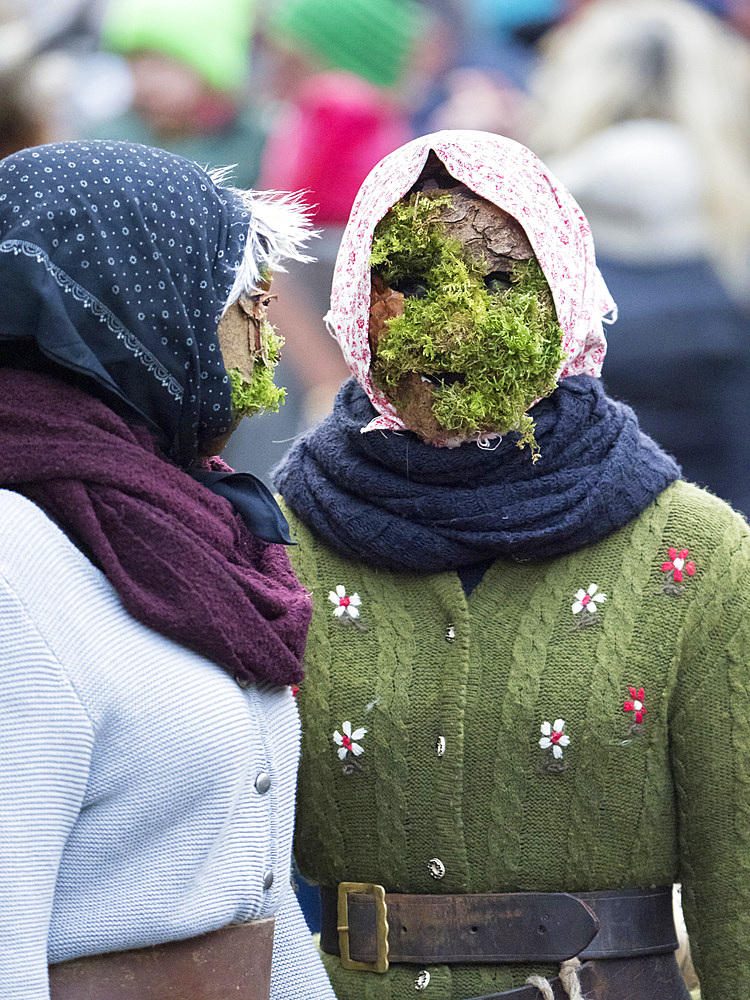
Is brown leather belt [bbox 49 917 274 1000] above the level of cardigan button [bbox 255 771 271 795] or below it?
below

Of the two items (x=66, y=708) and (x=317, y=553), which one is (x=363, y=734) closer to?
(x=317, y=553)

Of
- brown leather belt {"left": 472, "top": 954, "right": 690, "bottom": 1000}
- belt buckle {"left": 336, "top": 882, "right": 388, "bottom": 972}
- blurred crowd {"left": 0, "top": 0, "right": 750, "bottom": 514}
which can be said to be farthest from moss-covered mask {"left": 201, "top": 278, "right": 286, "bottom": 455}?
blurred crowd {"left": 0, "top": 0, "right": 750, "bottom": 514}

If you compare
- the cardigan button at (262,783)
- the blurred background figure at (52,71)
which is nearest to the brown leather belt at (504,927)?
the cardigan button at (262,783)

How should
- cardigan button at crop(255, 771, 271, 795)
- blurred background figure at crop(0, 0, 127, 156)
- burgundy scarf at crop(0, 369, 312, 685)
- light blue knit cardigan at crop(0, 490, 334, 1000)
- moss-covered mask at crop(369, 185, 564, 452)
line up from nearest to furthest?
light blue knit cardigan at crop(0, 490, 334, 1000) → burgundy scarf at crop(0, 369, 312, 685) → cardigan button at crop(255, 771, 271, 795) → moss-covered mask at crop(369, 185, 564, 452) → blurred background figure at crop(0, 0, 127, 156)

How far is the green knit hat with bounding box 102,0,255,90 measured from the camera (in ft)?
17.5

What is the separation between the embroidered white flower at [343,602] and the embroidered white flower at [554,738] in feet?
1.23

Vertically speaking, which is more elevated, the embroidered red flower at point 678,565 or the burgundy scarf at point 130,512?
the burgundy scarf at point 130,512

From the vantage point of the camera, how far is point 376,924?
2.15 meters

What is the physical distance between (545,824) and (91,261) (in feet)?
3.73

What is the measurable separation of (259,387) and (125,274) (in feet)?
0.99

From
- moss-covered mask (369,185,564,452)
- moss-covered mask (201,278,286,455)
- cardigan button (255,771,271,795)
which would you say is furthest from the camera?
moss-covered mask (369,185,564,452)

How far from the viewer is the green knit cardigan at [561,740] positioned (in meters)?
2.08

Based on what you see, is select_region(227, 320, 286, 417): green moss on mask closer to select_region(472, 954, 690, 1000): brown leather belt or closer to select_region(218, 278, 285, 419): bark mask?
select_region(218, 278, 285, 419): bark mask

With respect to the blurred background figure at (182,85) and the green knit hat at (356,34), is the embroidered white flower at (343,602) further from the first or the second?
the green knit hat at (356,34)
